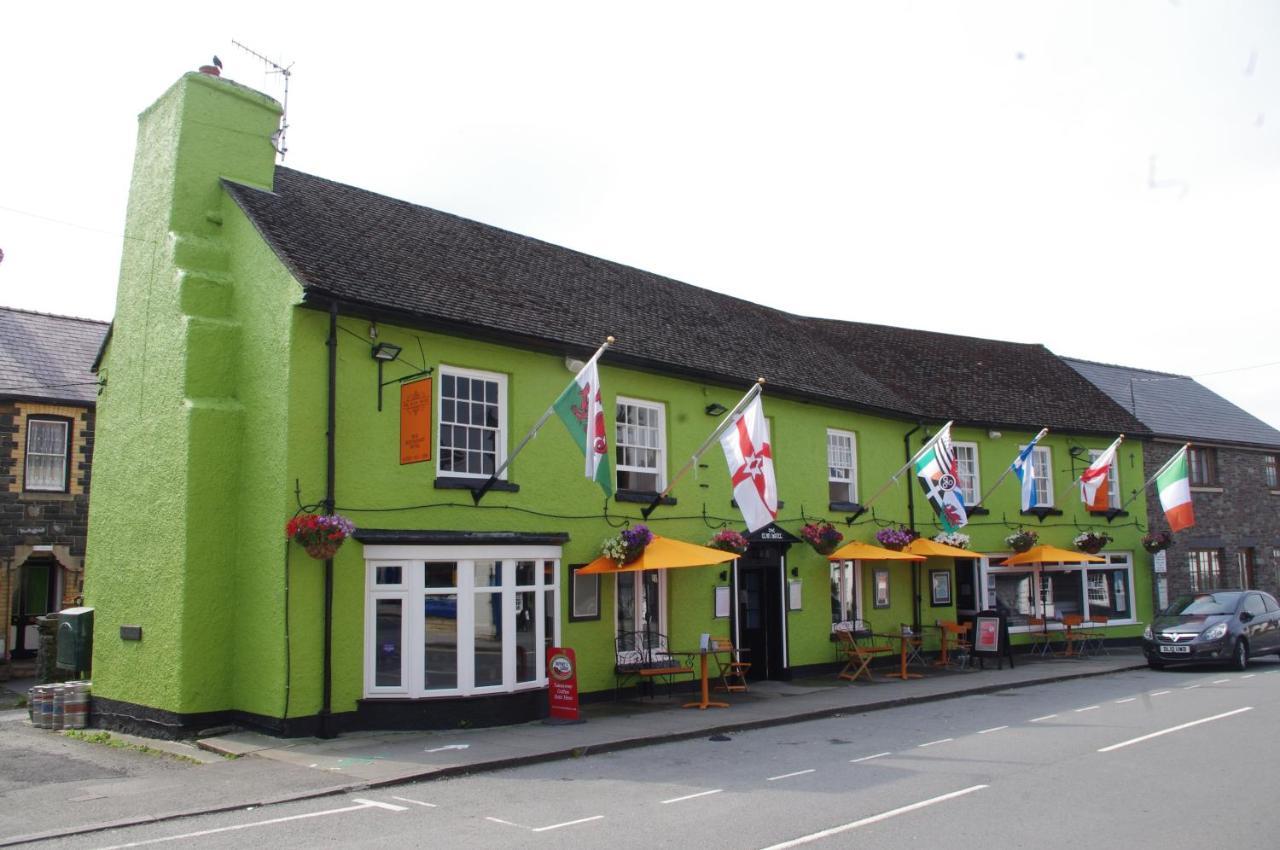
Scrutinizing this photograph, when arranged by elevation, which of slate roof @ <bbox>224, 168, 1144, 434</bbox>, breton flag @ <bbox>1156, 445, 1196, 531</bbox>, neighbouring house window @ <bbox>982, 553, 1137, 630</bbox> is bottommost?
neighbouring house window @ <bbox>982, 553, 1137, 630</bbox>

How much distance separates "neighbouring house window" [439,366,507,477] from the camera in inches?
575

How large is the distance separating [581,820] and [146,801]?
4456 mm

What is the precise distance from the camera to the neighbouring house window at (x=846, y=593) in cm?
2100

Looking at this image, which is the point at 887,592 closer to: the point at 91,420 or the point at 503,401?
the point at 503,401

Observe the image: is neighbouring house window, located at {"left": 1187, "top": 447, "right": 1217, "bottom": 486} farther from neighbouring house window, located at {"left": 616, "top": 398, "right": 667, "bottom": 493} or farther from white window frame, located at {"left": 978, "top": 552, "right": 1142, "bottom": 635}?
neighbouring house window, located at {"left": 616, "top": 398, "right": 667, "bottom": 493}

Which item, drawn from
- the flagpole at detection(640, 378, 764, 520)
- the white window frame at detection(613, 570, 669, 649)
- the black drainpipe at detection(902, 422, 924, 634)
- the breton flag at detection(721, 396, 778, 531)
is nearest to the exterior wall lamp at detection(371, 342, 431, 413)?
the flagpole at detection(640, 378, 764, 520)

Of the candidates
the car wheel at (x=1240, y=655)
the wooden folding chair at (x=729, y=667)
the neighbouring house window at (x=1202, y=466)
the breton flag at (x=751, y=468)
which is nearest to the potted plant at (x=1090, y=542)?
the car wheel at (x=1240, y=655)

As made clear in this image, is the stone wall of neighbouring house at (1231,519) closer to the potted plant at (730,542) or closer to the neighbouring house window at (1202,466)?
the neighbouring house window at (1202,466)

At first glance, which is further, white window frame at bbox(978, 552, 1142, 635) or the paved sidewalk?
white window frame at bbox(978, 552, 1142, 635)

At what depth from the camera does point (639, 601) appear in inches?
669

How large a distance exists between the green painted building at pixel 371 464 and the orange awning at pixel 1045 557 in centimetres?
632

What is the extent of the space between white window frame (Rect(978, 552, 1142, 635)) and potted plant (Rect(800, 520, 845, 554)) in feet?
19.3

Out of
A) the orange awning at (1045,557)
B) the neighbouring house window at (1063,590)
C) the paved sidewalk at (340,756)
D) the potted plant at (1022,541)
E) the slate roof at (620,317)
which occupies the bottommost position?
the paved sidewalk at (340,756)

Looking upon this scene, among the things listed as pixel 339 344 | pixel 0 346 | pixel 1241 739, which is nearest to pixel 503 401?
pixel 339 344
